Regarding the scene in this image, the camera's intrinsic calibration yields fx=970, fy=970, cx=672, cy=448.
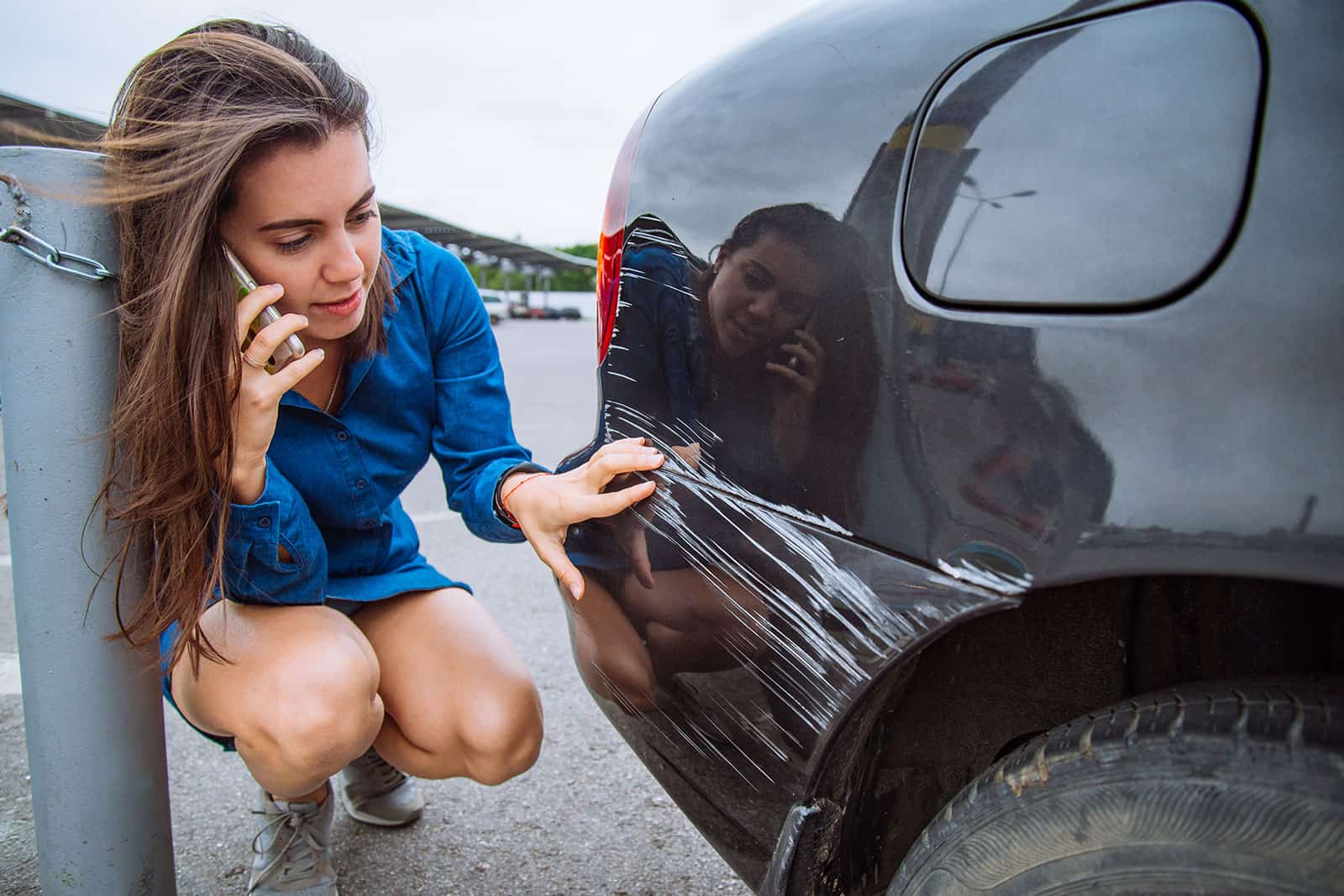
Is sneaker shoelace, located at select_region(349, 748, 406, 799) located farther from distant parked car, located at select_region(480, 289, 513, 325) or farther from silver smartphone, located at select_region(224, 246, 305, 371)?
distant parked car, located at select_region(480, 289, 513, 325)

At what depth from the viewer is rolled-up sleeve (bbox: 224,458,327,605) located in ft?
4.75

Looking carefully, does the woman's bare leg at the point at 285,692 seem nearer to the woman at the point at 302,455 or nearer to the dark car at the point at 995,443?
the woman at the point at 302,455

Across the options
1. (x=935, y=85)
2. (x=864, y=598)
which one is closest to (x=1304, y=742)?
(x=864, y=598)

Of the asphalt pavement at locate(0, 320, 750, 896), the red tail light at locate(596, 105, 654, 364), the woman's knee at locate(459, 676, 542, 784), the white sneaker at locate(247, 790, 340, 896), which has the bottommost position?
the asphalt pavement at locate(0, 320, 750, 896)

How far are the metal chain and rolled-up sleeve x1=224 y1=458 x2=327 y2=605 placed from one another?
14.4 inches

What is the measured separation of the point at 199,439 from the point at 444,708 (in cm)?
63

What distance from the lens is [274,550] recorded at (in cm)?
148

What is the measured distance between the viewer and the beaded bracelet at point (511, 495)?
4.90 feet

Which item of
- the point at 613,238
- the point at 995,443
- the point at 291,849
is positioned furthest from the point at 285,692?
the point at 995,443

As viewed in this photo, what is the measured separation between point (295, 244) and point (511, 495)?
1.57 ft

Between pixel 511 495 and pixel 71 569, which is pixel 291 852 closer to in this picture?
pixel 71 569

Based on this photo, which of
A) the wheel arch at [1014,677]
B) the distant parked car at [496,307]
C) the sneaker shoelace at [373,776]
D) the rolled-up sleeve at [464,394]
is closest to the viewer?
the wheel arch at [1014,677]

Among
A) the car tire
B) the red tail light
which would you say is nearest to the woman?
the red tail light

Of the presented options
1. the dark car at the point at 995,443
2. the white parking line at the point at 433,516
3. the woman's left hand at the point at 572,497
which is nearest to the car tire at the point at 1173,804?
the dark car at the point at 995,443
